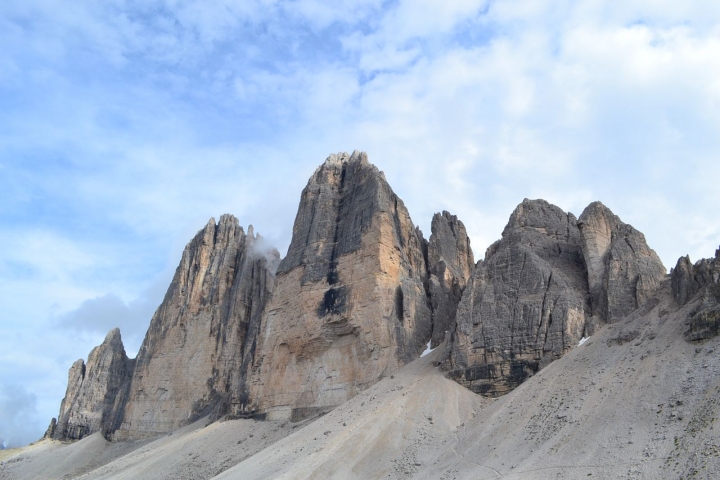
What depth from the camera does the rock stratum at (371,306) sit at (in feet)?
117

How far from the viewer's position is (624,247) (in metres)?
37.8

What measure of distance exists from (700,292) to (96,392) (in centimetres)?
6796

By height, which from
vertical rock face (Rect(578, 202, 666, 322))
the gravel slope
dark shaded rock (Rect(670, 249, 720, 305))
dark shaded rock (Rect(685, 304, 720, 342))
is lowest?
the gravel slope

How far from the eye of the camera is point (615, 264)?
121ft

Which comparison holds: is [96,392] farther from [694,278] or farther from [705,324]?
[705,324]

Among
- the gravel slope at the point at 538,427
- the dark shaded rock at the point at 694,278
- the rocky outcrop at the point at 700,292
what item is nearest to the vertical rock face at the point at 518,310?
the gravel slope at the point at 538,427

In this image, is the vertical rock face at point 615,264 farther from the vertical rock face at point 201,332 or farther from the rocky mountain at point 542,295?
the vertical rock face at point 201,332

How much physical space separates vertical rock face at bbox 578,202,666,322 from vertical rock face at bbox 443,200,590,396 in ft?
3.88

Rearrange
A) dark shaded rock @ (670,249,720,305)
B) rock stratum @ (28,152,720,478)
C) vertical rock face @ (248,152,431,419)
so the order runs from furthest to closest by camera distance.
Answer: vertical rock face @ (248,152,431,419)
rock stratum @ (28,152,720,478)
dark shaded rock @ (670,249,720,305)

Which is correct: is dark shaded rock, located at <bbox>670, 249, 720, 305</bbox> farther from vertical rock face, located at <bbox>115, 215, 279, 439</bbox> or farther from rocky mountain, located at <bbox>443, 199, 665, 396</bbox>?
vertical rock face, located at <bbox>115, 215, 279, 439</bbox>

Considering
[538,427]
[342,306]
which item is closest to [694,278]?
[538,427]

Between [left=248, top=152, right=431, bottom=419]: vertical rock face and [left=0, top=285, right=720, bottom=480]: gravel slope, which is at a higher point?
[left=248, top=152, right=431, bottom=419]: vertical rock face

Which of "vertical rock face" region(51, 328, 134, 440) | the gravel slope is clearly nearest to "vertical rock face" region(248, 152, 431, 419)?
the gravel slope

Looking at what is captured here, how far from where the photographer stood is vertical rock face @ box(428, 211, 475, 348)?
46.6 metres
